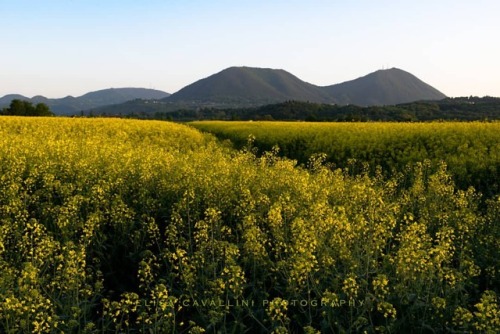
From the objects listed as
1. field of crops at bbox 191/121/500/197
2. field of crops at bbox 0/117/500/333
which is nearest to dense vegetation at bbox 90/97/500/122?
field of crops at bbox 191/121/500/197

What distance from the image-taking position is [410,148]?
773 inches

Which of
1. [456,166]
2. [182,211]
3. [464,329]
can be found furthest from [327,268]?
[456,166]

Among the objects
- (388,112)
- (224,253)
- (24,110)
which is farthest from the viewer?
(388,112)

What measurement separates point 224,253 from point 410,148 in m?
15.6

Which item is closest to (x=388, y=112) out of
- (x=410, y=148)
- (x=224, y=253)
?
(x=410, y=148)

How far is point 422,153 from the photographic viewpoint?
1820 cm

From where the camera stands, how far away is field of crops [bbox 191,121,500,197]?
15.1 metres

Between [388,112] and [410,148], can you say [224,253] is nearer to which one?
[410,148]

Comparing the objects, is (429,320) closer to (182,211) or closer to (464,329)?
(464,329)

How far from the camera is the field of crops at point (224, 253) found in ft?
16.8

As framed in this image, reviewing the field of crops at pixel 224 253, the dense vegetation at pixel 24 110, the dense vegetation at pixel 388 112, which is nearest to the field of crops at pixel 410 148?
the field of crops at pixel 224 253

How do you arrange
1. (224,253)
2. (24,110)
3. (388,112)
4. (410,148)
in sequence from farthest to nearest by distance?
(388,112), (24,110), (410,148), (224,253)

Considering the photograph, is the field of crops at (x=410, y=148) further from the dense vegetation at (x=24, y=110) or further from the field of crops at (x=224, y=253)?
the dense vegetation at (x=24, y=110)

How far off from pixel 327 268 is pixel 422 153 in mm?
13994
